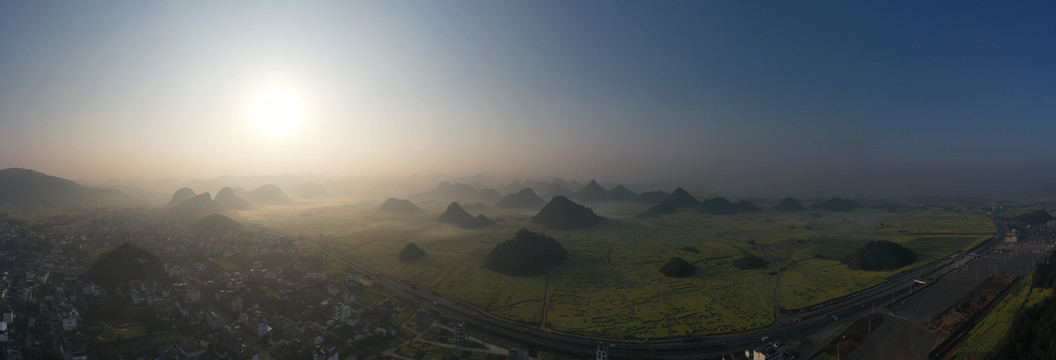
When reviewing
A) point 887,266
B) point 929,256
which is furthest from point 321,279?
point 929,256

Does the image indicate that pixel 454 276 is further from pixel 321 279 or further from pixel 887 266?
pixel 887 266

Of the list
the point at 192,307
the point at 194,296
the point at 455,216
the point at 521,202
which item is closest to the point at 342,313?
the point at 192,307

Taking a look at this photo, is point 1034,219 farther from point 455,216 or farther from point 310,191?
point 310,191

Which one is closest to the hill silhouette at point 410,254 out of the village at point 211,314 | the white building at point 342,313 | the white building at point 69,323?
the village at point 211,314

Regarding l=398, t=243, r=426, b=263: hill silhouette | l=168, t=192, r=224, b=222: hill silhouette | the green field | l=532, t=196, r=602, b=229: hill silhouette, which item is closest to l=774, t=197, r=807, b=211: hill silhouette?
l=532, t=196, r=602, b=229: hill silhouette

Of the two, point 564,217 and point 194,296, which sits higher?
point 564,217
